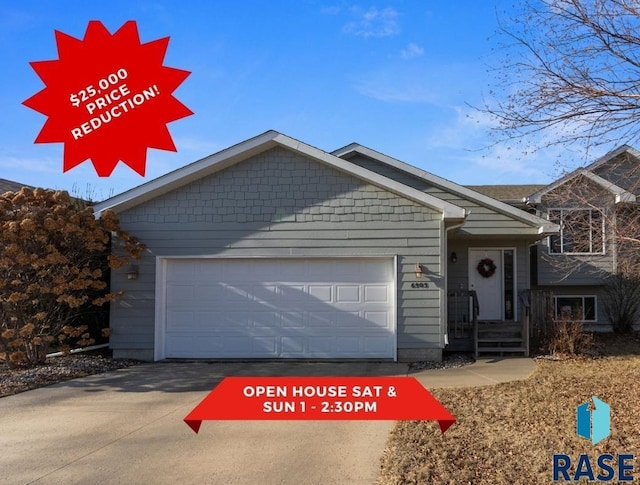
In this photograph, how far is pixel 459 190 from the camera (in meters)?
14.0

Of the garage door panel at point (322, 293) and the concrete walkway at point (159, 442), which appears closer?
the concrete walkway at point (159, 442)

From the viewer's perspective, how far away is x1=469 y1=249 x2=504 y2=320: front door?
48.1 ft

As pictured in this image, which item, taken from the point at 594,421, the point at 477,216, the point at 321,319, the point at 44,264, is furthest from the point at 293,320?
the point at 594,421

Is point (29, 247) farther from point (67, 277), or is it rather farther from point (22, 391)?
point (22, 391)

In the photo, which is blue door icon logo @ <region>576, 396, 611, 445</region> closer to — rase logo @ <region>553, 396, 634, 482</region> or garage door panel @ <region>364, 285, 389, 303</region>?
rase logo @ <region>553, 396, 634, 482</region>

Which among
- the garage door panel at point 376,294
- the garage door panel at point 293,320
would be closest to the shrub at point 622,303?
the garage door panel at point 376,294

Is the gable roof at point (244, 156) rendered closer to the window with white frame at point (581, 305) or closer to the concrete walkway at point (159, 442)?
the concrete walkway at point (159, 442)

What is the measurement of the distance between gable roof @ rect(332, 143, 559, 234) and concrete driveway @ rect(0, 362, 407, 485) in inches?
327

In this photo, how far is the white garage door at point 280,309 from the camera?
11070mm

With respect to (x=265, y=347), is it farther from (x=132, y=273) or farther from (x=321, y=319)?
(x=132, y=273)

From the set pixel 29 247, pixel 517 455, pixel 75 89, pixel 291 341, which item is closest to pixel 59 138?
pixel 75 89

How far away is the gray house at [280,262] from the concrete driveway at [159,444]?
285 centimetres

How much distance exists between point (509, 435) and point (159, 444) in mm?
3609

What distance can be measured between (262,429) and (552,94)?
200 inches
